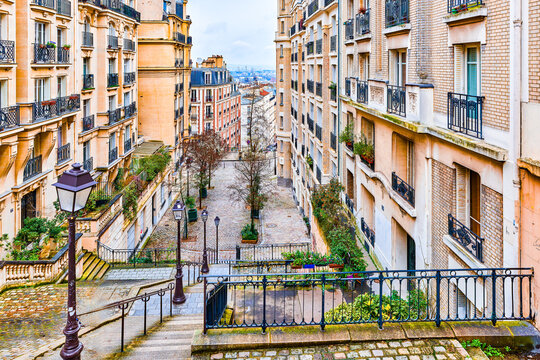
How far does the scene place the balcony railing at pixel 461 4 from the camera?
8.55 meters

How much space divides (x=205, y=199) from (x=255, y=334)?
3477 cm

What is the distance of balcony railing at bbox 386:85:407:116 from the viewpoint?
39.3ft

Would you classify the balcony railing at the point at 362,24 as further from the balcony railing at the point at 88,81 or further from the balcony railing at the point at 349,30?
the balcony railing at the point at 88,81

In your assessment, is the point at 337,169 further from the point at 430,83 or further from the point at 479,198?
the point at 479,198

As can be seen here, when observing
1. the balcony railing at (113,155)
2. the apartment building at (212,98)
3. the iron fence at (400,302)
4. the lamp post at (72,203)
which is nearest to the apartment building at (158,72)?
the balcony railing at (113,155)

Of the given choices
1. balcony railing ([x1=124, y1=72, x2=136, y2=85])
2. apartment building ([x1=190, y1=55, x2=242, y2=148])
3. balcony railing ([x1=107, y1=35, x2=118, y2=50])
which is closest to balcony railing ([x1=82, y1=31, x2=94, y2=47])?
balcony railing ([x1=107, y1=35, x2=118, y2=50])

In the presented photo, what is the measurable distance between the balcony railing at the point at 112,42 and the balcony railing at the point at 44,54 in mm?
7431

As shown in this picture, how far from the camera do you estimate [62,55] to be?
21.2 m

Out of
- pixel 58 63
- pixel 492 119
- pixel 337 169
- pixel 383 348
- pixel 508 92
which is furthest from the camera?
pixel 337 169

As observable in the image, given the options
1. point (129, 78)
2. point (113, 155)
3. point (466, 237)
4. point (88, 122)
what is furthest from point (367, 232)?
point (129, 78)

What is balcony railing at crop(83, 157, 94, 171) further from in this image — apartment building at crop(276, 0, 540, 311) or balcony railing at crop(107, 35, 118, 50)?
apartment building at crop(276, 0, 540, 311)

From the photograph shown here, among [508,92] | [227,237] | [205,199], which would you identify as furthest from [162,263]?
[205,199]

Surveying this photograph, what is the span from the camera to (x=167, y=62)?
1484 inches

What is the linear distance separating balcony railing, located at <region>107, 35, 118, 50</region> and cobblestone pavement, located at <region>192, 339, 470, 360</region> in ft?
81.9
